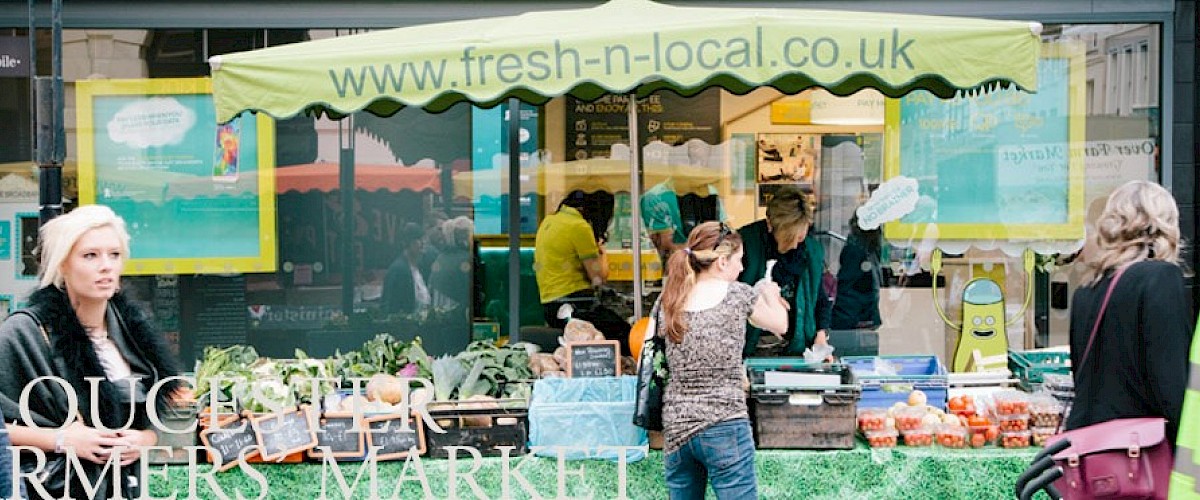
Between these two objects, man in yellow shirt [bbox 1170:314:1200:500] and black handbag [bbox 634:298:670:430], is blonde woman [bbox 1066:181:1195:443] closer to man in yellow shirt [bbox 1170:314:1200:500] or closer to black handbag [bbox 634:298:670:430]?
black handbag [bbox 634:298:670:430]

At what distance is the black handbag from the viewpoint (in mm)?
5594

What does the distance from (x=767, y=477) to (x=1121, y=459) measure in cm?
208

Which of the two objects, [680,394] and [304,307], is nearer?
[680,394]

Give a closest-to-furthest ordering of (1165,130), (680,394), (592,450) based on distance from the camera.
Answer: (680,394)
(592,450)
(1165,130)

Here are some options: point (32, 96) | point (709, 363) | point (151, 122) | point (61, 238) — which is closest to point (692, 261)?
point (709, 363)

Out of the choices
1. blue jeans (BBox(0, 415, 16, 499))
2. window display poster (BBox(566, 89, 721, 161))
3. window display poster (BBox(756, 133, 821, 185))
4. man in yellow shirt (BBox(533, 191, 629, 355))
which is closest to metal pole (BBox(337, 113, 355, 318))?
man in yellow shirt (BBox(533, 191, 629, 355))

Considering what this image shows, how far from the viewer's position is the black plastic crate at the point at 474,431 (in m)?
6.21

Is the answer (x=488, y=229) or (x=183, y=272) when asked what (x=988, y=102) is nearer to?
(x=488, y=229)

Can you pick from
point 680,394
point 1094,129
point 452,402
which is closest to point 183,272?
point 452,402

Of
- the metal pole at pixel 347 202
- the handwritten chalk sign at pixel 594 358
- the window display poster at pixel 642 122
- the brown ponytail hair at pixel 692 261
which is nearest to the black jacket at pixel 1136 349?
the brown ponytail hair at pixel 692 261

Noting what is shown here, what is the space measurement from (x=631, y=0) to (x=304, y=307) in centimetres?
305

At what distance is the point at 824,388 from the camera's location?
6184 mm

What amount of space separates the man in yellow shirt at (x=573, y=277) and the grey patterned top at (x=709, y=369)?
2.54 metres

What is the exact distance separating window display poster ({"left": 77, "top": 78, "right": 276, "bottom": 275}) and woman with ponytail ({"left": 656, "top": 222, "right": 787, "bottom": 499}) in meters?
3.40
